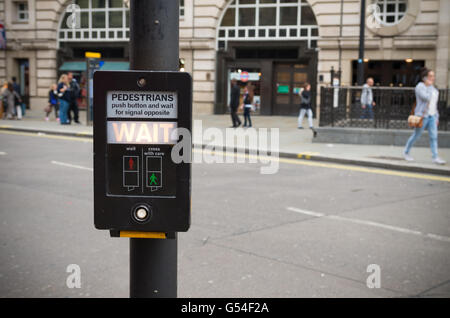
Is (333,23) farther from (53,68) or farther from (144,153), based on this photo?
(144,153)

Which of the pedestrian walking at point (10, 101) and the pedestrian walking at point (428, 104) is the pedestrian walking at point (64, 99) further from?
the pedestrian walking at point (428, 104)

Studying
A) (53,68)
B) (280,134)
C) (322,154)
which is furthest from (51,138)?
(53,68)

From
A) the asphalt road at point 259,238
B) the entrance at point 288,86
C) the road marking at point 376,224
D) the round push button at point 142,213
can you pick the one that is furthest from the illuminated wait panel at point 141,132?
the entrance at point 288,86

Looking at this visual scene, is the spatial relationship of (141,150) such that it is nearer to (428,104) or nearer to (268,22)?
(428,104)

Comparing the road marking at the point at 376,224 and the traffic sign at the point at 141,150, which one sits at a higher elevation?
the traffic sign at the point at 141,150

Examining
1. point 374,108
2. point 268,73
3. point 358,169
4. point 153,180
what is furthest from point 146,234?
point 268,73

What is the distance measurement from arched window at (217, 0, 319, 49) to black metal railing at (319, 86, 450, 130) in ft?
39.0

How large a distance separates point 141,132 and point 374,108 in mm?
14279

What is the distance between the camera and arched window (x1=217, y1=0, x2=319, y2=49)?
89.3ft

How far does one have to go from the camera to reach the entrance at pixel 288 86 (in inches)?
1100

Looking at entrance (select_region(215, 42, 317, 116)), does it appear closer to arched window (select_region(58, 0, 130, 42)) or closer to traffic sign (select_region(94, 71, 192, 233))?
arched window (select_region(58, 0, 130, 42))

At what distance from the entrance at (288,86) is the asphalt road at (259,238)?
18161 mm

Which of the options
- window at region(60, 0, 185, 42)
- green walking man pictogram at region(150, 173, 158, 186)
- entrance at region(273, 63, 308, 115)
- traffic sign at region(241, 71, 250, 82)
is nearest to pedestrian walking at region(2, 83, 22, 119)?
window at region(60, 0, 185, 42)

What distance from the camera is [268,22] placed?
27.8 metres
